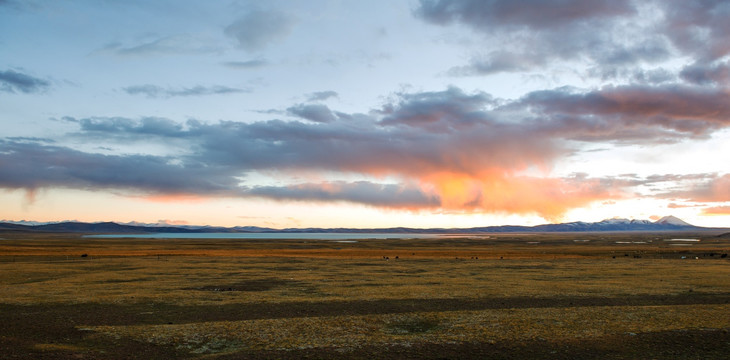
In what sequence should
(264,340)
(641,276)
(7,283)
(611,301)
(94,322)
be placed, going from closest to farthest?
1. (264,340)
2. (94,322)
3. (611,301)
4. (7,283)
5. (641,276)

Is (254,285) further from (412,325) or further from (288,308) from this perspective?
(412,325)

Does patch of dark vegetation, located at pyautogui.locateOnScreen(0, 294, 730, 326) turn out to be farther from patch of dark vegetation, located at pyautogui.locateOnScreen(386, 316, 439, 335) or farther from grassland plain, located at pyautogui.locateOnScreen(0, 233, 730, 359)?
patch of dark vegetation, located at pyautogui.locateOnScreen(386, 316, 439, 335)

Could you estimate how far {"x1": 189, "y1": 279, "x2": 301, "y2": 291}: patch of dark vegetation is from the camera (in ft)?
112

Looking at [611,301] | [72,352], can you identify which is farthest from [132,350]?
[611,301]

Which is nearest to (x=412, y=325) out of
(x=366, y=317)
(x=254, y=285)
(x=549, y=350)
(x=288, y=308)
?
(x=366, y=317)

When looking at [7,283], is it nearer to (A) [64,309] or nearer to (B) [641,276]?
(A) [64,309]

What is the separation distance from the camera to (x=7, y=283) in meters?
36.4

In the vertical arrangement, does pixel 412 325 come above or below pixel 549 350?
below

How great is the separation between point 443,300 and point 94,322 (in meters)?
19.2

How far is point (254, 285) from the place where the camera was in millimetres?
36438

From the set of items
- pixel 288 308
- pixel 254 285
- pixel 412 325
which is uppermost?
pixel 412 325

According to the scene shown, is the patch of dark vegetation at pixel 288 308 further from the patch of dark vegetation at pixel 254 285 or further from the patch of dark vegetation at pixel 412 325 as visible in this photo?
the patch of dark vegetation at pixel 254 285

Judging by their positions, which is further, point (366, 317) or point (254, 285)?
point (254, 285)

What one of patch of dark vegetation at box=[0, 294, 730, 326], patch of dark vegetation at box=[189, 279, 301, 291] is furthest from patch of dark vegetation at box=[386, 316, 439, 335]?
patch of dark vegetation at box=[189, 279, 301, 291]
